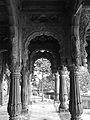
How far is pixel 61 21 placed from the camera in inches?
431

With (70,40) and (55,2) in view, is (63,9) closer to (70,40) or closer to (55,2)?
(55,2)

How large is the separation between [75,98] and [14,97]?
2921 millimetres

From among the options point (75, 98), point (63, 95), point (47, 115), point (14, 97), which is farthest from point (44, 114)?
point (14, 97)

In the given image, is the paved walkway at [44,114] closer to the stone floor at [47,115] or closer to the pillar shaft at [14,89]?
the stone floor at [47,115]

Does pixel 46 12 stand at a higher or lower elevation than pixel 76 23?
higher

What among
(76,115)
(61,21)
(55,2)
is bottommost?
(76,115)

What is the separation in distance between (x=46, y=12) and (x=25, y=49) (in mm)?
2483

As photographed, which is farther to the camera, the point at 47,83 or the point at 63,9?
the point at 47,83

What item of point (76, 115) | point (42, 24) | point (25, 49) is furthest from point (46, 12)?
point (76, 115)

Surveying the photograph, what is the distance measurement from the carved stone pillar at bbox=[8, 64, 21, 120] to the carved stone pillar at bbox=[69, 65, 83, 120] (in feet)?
8.38

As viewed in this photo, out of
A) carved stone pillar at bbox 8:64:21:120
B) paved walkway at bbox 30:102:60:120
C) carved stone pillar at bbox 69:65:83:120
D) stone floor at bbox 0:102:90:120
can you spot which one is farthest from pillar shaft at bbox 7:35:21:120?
paved walkway at bbox 30:102:60:120

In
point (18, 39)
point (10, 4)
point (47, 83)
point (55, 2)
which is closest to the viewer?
point (10, 4)

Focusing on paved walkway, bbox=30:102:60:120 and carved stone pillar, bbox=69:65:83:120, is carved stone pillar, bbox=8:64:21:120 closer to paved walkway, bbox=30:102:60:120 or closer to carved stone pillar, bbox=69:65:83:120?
carved stone pillar, bbox=69:65:83:120

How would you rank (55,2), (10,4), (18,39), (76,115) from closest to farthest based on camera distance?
(10,4), (76,115), (18,39), (55,2)
